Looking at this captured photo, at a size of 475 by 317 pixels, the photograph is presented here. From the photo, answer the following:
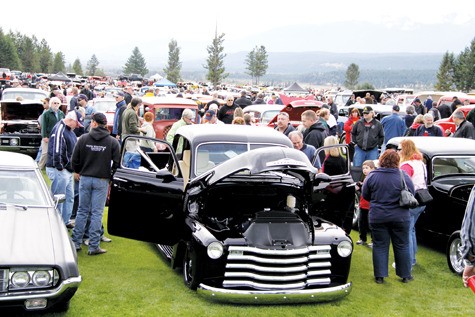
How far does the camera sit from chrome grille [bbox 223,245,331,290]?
6.84 m

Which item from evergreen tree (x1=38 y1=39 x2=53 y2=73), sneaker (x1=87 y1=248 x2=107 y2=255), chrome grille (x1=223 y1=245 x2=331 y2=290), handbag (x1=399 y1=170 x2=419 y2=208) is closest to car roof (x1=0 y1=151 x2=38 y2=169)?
sneaker (x1=87 y1=248 x2=107 y2=255)

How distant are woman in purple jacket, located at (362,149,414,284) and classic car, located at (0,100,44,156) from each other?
11.4m

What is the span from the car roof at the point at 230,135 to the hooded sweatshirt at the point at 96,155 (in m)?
1.12

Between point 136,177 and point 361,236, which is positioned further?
point 361,236

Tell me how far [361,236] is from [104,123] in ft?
14.8

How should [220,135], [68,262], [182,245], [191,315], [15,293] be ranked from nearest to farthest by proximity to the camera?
[15,293] → [68,262] → [191,315] → [182,245] → [220,135]

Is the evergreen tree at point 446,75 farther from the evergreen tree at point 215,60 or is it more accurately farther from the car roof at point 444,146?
the car roof at point 444,146

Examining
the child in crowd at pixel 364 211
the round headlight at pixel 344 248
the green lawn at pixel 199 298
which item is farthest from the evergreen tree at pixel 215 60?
the round headlight at pixel 344 248

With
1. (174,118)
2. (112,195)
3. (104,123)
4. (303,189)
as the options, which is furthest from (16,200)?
(174,118)

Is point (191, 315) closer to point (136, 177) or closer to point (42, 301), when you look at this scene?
point (42, 301)

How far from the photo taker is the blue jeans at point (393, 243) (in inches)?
315

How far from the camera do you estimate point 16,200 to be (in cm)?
720

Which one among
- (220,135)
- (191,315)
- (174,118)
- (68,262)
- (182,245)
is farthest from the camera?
(174,118)

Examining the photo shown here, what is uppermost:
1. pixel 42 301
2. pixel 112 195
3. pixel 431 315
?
pixel 112 195
